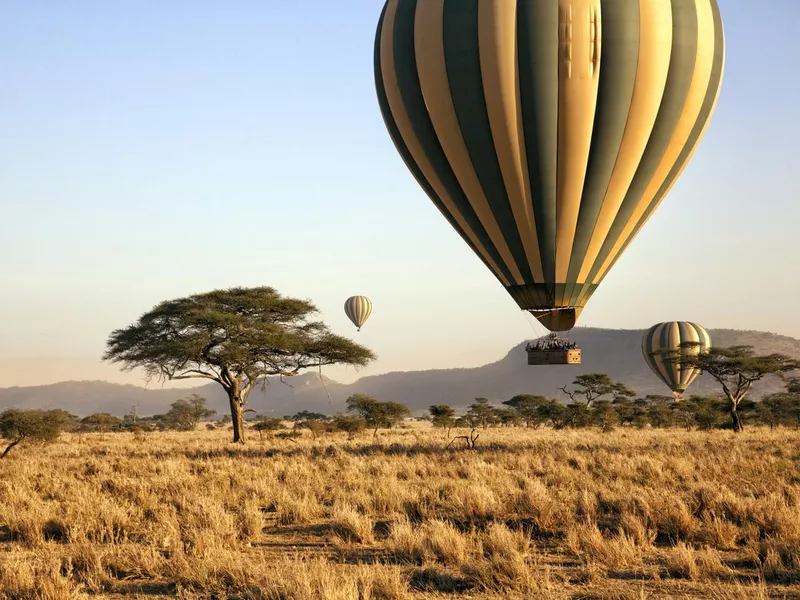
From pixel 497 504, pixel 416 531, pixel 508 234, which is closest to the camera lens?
pixel 416 531

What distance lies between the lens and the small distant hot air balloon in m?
77.4

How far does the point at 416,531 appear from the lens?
1117cm

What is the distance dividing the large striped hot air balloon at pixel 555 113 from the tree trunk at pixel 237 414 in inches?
686

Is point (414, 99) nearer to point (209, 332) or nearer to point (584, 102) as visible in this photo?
point (584, 102)

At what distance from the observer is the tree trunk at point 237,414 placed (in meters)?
33.8

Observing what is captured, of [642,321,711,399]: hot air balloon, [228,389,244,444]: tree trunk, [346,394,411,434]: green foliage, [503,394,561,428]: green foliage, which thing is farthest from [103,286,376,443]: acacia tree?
[642,321,711,399]: hot air balloon

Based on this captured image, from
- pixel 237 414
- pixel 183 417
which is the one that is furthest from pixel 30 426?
pixel 183 417

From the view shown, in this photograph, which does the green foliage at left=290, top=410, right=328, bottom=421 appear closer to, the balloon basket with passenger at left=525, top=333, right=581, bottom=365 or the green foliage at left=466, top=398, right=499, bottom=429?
the green foliage at left=466, top=398, right=499, bottom=429

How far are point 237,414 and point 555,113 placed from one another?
846 inches

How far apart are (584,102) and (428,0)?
205 inches

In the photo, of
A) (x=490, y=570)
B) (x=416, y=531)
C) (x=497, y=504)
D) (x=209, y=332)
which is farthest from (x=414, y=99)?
(x=209, y=332)

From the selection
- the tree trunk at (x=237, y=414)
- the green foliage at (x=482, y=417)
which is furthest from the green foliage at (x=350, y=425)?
the green foliage at (x=482, y=417)

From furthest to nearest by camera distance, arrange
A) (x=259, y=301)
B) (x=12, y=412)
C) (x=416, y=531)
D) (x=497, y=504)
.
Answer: (x=259, y=301), (x=12, y=412), (x=497, y=504), (x=416, y=531)

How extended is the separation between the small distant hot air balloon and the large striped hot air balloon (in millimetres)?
56197
